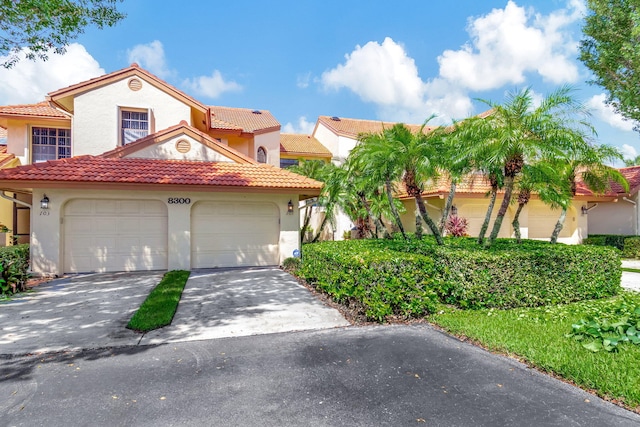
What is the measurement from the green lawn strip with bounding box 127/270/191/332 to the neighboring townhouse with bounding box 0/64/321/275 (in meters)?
2.48

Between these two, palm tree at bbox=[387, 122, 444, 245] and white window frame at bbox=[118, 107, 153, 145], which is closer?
palm tree at bbox=[387, 122, 444, 245]

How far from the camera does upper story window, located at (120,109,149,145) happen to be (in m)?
14.4

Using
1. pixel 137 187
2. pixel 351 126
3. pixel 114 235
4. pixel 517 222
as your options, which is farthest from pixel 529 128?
pixel 351 126

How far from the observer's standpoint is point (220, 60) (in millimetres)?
15062

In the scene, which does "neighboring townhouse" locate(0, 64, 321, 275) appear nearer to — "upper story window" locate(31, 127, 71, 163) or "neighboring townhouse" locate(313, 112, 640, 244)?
"upper story window" locate(31, 127, 71, 163)

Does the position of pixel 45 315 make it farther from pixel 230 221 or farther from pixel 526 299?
pixel 526 299

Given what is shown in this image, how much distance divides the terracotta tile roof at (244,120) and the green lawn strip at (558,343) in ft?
46.6

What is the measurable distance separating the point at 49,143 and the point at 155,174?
778 cm

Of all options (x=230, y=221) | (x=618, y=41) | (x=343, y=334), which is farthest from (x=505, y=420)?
(x=618, y=41)

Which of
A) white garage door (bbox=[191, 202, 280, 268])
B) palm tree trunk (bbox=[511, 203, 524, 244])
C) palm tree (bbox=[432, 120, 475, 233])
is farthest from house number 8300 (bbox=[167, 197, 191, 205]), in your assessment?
palm tree trunk (bbox=[511, 203, 524, 244])

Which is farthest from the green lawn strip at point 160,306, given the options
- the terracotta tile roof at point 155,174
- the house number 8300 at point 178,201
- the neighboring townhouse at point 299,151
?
the neighboring townhouse at point 299,151

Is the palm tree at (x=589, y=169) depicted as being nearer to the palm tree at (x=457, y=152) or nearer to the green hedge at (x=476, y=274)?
the green hedge at (x=476, y=274)

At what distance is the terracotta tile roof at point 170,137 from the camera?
12117 millimetres

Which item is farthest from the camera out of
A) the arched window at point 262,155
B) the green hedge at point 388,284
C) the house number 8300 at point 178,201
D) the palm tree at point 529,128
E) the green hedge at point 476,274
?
the arched window at point 262,155
